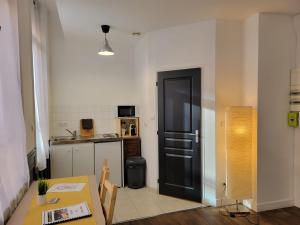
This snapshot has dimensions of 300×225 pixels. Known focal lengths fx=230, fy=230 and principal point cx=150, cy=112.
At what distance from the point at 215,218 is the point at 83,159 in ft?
7.30

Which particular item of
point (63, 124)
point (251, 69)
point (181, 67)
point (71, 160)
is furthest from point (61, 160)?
point (251, 69)

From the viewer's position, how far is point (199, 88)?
333 cm

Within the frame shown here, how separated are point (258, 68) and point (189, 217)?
84.6 inches

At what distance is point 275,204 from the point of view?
3.18m

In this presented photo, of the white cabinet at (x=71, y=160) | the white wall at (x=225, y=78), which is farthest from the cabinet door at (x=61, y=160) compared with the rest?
the white wall at (x=225, y=78)

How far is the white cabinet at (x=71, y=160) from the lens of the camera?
12.2ft

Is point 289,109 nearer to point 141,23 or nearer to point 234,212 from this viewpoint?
point 234,212

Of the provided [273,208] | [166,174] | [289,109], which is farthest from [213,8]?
[273,208]

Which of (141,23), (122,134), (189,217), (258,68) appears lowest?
(189,217)

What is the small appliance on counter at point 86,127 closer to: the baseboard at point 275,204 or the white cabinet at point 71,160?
the white cabinet at point 71,160

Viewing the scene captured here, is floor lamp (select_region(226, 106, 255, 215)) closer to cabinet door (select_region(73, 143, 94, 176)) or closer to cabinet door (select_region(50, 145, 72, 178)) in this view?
cabinet door (select_region(73, 143, 94, 176))

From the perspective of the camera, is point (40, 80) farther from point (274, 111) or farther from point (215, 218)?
point (274, 111)

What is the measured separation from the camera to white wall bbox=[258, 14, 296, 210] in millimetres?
3061

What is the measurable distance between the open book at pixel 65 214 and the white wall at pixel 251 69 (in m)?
2.40
